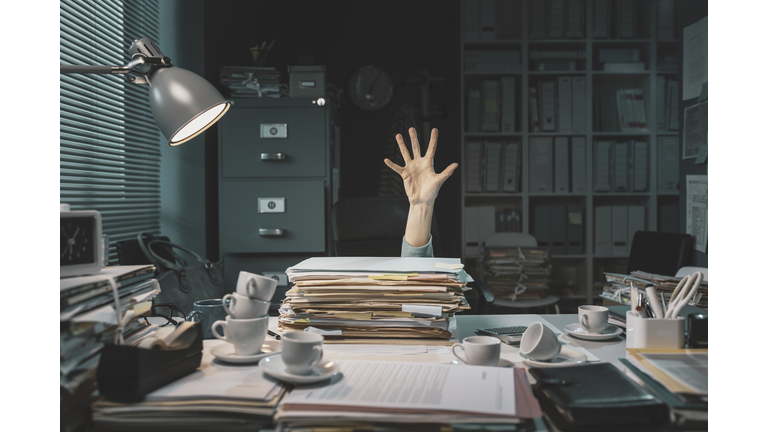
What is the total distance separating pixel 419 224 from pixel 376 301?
0.41 m

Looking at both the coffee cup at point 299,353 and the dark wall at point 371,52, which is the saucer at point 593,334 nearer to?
the coffee cup at point 299,353

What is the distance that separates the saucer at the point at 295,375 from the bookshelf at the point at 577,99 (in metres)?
2.66

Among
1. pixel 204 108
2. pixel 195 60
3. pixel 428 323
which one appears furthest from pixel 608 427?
pixel 195 60

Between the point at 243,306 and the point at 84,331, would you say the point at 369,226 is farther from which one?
the point at 84,331

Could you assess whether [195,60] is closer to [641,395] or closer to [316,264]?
[316,264]

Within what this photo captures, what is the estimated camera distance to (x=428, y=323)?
0.98m

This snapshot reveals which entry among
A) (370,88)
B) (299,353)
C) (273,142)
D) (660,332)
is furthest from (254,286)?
(370,88)

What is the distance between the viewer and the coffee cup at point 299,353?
722 millimetres

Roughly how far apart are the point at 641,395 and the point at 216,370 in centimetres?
62

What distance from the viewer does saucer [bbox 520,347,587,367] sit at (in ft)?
2.75

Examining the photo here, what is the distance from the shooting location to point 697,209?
7.46ft

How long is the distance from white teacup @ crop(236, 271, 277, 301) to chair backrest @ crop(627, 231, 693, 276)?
7.10 feet

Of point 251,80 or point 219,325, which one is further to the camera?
point 251,80

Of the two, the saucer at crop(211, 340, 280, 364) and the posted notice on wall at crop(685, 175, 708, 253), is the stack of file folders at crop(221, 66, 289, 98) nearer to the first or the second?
the saucer at crop(211, 340, 280, 364)
